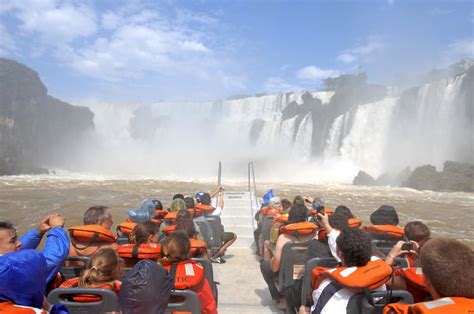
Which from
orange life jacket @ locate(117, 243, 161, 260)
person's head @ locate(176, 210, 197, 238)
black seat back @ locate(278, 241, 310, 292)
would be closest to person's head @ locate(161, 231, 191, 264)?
orange life jacket @ locate(117, 243, 161, 260)

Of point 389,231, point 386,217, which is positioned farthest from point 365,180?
point 389,231

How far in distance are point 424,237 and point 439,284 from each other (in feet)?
5.37

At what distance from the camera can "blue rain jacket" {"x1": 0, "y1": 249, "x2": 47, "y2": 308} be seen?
1.49 metres

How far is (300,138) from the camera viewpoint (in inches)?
1976

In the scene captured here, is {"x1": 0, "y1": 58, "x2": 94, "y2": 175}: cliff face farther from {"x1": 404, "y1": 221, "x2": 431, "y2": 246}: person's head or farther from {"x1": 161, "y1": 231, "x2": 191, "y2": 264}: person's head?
{"x1": 404, "y1": 221, "x2": 431, "y2": 246}: person's head

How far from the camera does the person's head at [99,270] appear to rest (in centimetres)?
221

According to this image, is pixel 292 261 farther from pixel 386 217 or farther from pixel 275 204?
pixel 275 204

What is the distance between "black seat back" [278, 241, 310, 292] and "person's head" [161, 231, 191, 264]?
1.43 m

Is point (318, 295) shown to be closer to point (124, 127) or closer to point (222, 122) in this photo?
point (222, 122)

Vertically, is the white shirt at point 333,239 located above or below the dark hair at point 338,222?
below

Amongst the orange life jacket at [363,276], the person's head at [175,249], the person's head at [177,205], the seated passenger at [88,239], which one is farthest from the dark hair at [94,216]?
the orange life jacket at [363,276]

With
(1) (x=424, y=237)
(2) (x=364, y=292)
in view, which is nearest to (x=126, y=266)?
(2) (x=364, y=292)

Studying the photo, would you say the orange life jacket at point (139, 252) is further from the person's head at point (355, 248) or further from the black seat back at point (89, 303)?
the person's head at point (355, 248)

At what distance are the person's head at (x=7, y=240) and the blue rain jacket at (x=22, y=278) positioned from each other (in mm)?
866
